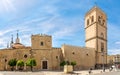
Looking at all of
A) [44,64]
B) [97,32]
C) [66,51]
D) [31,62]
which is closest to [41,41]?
[44,64]

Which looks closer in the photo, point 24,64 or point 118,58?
point 24,64

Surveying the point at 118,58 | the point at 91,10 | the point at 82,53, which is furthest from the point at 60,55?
the point at 118,58

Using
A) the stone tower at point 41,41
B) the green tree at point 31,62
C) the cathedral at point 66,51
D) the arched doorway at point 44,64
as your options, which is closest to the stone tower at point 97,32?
the cathedral at point 66,51

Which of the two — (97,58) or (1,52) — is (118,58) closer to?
(97,58)

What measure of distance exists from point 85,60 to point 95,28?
873 centimetres

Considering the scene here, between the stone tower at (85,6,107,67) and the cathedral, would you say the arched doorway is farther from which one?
the stone tower at (85,6,107,67)

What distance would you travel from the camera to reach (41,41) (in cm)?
4556

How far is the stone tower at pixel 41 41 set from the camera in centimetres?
4522

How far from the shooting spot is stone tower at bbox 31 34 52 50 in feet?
148

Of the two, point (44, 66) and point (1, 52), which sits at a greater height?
point (1, 52)

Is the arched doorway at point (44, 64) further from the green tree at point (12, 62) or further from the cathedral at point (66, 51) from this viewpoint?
the green tree at point (12, 62)

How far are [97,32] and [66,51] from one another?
36.4 feet

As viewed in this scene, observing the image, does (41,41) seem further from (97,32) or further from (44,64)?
(97,32)

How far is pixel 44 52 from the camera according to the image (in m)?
45.2
